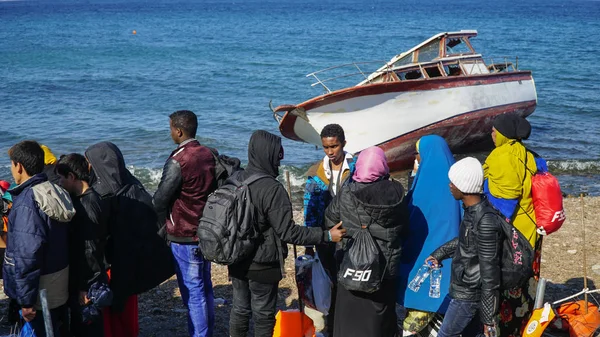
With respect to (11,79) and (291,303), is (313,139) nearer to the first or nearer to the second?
(291,303)

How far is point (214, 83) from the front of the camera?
98.0 ft

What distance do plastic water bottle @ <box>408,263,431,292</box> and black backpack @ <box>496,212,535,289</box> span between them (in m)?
0.64

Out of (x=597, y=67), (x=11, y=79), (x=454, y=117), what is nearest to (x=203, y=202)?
(x=454, y=117)

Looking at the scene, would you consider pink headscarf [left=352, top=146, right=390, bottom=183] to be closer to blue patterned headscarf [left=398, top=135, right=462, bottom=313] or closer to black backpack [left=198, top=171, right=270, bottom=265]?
blue patterned headscarf [left=398, top=135, right=462, bottom=313]

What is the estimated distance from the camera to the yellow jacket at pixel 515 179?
5012mm

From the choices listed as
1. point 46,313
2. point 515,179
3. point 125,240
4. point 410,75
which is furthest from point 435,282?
point 410,75

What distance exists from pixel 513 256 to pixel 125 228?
2739 mm

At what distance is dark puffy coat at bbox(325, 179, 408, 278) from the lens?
443 cm

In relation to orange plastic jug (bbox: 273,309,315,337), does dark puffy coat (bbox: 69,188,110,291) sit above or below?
above

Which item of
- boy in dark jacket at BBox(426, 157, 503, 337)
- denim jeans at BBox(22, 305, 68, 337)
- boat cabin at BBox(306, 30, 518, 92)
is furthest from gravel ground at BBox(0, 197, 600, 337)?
boat cabin at BBox(306, 30, 518, 92)

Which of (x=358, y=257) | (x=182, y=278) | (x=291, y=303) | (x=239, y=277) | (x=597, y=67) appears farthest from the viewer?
(x=597, y=67)

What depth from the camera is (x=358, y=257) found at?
4.45 meters

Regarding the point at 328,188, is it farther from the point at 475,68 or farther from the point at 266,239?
the point at 475,68

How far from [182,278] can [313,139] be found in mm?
8798
